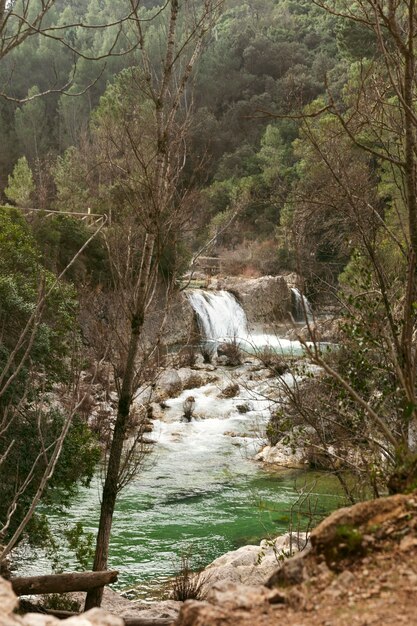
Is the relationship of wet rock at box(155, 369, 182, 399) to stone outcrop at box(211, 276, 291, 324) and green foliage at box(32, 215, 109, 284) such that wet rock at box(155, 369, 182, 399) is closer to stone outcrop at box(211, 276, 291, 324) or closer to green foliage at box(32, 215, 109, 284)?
green foliage at box(32, 215, 109, 284)

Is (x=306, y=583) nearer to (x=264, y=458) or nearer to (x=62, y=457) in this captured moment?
(x=62, y=457)

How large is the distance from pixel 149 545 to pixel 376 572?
9.02m

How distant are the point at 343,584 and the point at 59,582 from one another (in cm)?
419

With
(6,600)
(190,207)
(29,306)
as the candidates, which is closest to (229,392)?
(29,306)

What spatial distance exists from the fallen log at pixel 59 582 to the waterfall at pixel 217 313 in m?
18.5

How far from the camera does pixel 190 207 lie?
7.82 meters

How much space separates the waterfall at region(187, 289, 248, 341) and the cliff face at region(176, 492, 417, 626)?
862 inches

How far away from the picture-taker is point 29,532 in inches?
367

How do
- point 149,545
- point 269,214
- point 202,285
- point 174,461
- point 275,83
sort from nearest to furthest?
point 149,545, point 174,461, point 202,285, point 269,214, point 275,83

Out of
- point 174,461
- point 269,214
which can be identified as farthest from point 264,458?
point 269,214

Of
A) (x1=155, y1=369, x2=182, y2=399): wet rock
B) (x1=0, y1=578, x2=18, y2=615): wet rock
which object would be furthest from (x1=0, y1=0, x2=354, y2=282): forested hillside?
(x1=0, y1=578, x2=18, y2=615): wet rock

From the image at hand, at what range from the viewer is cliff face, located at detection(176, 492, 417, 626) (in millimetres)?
2352

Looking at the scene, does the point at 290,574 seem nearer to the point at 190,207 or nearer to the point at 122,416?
the point at 122,416

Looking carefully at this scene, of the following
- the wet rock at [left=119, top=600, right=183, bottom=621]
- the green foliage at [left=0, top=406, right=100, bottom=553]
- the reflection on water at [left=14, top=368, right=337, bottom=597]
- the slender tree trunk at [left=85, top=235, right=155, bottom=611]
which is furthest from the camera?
the reflection on water at [left=14, top=368, right=337, bottom=597]
